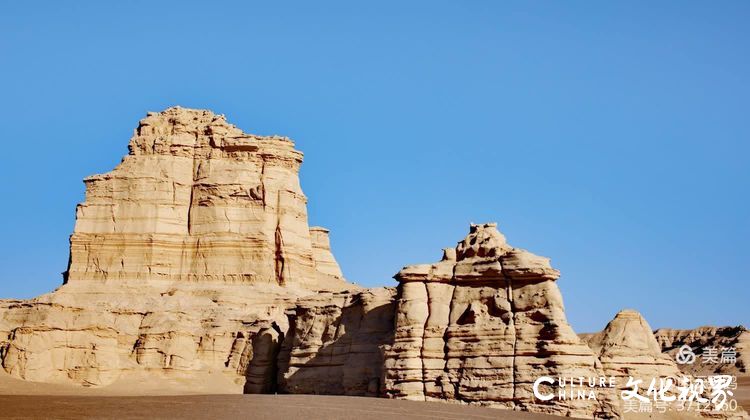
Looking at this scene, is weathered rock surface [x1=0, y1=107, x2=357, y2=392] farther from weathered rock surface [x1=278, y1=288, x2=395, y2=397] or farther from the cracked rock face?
the cracked rock face

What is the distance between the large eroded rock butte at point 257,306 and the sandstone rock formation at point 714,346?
28967 millimetres

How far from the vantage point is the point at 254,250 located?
3115 inches

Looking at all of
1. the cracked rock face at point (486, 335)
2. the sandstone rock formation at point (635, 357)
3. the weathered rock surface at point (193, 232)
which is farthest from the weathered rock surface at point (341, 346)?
the weathered rock surface at point (193, 232)

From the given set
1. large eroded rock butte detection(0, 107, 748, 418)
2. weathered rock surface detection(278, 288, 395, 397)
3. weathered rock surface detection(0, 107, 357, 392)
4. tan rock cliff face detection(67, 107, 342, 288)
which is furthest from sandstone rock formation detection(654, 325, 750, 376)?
weathered rock surface detection(278, 288, 395, 397)

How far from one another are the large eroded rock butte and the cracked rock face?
49 mm

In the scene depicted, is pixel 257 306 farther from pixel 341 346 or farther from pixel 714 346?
pixel 714 346

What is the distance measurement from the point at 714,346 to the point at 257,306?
39.3 m

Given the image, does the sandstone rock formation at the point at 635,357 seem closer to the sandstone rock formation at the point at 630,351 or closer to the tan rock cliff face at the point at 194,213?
the sandstone rock formation at the point at 630,351

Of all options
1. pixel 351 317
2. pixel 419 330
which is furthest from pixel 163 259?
pixel 419 330

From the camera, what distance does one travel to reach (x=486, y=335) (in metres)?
35.4

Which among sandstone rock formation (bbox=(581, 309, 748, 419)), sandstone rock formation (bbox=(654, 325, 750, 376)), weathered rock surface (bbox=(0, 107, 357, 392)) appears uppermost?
weathered rock surface (bbox=(0, 107, 357, 392))

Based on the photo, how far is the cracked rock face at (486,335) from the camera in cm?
3388

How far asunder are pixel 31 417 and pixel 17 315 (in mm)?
40166

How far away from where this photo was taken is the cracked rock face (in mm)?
33875
